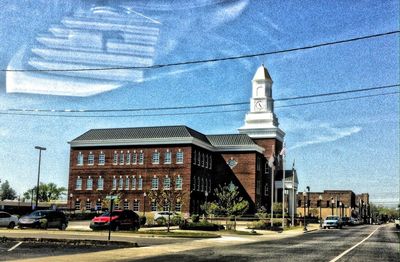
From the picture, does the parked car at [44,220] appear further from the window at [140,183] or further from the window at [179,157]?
the window at [140,183]

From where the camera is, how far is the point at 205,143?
85.1m

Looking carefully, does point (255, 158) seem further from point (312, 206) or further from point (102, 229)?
point (312, 206)

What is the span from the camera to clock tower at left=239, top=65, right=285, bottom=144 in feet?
308

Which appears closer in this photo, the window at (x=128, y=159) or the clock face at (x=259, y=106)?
the window at (x=128, y=159)

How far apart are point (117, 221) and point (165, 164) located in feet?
133

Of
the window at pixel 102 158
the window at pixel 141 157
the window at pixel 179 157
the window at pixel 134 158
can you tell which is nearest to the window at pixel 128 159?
the window at pixel 134 158

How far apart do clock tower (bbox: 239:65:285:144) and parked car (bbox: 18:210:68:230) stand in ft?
190

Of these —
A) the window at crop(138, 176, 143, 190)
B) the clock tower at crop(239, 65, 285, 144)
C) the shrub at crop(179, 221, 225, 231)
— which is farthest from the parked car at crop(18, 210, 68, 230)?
the clock tower at crop(239, 65, 285, 144)

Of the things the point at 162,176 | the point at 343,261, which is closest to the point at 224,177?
the point at 162,176

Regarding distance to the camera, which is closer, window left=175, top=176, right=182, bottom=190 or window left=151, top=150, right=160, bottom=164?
window left=175, top=176, right=182, bottom=190

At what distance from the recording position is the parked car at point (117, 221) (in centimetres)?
3874

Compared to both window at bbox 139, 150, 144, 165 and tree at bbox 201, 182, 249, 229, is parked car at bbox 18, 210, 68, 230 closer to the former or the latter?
tree at bbox 201, 182, 249, 229

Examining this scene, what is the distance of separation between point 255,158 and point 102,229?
50.9 metres

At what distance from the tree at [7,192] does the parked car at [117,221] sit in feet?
502
